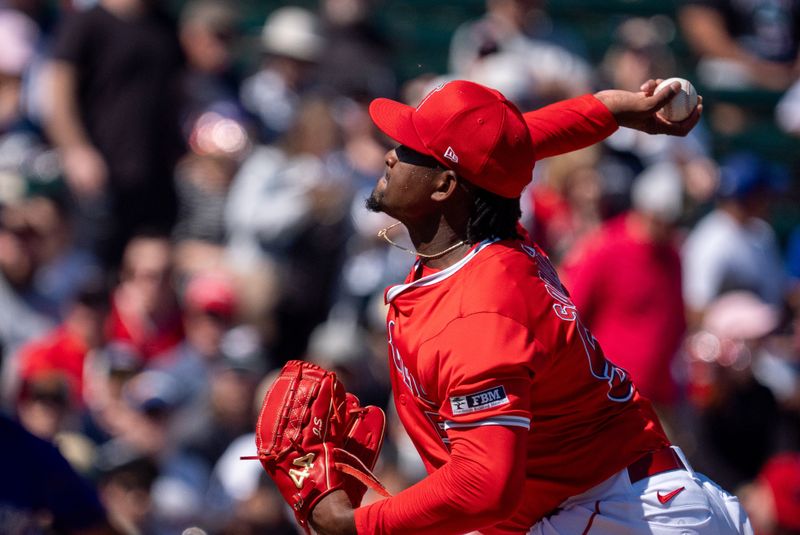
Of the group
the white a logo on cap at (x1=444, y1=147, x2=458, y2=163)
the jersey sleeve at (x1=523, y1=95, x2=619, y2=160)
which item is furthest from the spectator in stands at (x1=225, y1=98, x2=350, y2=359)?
the white a logo on cap at (x1=444, y1=147, x2=458, y2=163)

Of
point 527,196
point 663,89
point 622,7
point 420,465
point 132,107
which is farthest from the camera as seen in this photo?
point 622,7

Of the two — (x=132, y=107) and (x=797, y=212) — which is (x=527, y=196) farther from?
(x=797, y=212)

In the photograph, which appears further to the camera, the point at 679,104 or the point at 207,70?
the point at 207,70

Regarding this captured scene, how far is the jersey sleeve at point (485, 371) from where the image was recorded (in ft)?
10.1

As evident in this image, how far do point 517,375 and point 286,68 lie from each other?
6139mm

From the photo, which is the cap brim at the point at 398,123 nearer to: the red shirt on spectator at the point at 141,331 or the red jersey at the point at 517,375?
the red jersey at the point at 517,375

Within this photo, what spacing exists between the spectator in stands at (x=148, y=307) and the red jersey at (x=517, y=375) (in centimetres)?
422

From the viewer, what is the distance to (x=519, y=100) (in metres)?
7.86

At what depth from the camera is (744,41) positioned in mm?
10492

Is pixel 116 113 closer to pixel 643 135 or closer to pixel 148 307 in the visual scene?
pixel 148 307

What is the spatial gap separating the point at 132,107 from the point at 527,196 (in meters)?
2.51

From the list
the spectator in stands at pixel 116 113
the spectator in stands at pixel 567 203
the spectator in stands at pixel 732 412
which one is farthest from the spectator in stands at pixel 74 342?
the spectator in stands at pixel 732 412

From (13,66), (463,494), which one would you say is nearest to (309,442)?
(463,494)

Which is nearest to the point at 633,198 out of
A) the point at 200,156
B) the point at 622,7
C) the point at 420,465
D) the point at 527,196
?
the point at 527,196
